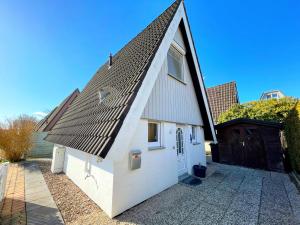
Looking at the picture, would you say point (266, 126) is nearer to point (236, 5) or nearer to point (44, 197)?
Answer: point (236, 5)

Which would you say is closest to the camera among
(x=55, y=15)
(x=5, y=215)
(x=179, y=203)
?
(x=5, y=215)

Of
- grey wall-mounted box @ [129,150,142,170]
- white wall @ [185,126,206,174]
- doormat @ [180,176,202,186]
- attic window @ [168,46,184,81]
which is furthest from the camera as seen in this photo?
white wall @ [185,126,206,174]

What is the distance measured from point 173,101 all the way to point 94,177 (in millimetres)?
4194

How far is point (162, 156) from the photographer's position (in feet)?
16.5

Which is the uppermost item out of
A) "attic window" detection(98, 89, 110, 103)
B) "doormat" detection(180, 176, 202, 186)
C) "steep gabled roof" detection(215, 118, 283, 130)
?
"attic window" detection(98, 89, 110, 103)

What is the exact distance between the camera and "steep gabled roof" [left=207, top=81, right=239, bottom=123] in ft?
50.6

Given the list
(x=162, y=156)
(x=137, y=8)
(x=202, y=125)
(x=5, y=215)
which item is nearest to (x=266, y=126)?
(x=202, y=125)

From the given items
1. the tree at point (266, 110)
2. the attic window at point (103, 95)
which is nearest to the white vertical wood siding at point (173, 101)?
the attic window at point (103, 95)

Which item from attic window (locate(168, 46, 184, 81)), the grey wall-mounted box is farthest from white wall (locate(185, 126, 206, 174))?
the grey wall-mounted box

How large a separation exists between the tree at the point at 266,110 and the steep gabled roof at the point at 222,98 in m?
2.81

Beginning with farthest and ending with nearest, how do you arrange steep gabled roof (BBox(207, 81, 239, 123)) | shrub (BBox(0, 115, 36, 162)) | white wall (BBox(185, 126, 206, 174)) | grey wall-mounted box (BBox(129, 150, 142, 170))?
1. steep gabled roof (BBox(207, 81, 239, 123))
2. shrub (BBox(0, 115, 36, 162))
3. white wall (BBox(185, 126, 206, 174))
4. grey wall-mounted box (BBox(129, 150, 142, 170))

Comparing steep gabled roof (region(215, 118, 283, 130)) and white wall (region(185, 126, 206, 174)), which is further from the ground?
steep gabled roof (region(215, 118, 283, 130))

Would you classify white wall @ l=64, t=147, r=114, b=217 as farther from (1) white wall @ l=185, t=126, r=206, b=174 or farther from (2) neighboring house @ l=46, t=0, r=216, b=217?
(1) white wall @ l=185, t=126, r=206, b=174

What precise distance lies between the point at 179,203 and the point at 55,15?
9619 mm
